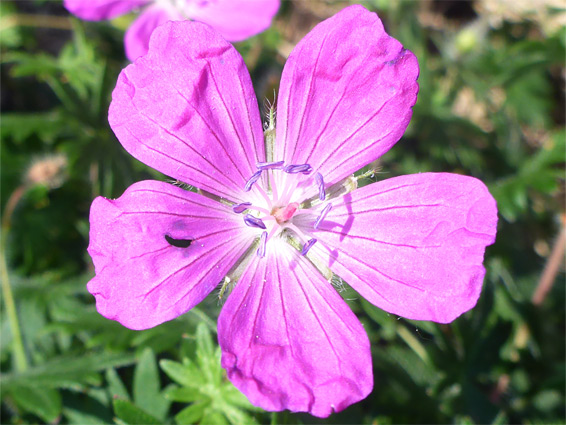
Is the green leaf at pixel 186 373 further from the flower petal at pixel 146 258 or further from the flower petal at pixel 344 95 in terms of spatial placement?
the flower petal at pixel 344 95

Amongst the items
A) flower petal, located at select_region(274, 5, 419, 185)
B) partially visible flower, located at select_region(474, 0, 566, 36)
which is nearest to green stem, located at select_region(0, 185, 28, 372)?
flower petal, located at select_region(274, 5, 419, 185)

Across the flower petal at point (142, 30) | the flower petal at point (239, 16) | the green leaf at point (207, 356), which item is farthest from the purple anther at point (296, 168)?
the flower petal at point (142, 30)

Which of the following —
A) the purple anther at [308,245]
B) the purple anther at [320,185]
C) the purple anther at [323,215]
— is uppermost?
the purple anther at [320,185]

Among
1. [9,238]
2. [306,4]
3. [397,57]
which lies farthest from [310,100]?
[306,4]

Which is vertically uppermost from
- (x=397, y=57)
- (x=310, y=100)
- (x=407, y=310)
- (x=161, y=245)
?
(x=397, y=57)

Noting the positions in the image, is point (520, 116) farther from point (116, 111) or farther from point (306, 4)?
point (116, 111)

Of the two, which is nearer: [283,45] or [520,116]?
[520,116]

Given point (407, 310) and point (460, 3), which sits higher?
point (407, 310)

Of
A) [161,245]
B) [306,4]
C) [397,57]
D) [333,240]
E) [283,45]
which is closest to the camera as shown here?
[161,245]

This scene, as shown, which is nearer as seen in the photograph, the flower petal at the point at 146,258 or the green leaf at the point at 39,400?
the flower petal at the point at 146,258
